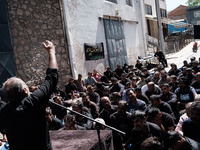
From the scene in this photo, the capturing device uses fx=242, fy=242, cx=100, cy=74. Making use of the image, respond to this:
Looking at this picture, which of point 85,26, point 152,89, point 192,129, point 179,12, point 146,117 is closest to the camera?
point 192,129

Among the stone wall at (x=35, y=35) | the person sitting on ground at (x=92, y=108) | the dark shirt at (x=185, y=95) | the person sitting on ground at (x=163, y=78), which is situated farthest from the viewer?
the stone wall at (x=35, y=35)

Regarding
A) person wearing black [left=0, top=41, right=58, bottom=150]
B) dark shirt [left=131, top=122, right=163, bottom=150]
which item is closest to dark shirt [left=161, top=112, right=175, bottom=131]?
dark shirt [left=131, top=122, right=163, bottom=150]

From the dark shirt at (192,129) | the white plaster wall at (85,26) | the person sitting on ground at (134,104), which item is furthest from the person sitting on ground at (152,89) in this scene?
the white plaster wall at (85,26)

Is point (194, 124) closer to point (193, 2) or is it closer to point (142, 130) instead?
point (142, 130)

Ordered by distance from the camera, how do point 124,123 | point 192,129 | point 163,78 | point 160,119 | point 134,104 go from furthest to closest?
point 163,78
point 134,104
point 124,123
point 160,119
point 192,129

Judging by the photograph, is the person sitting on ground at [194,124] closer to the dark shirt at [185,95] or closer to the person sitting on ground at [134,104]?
the person sitting on ground at [134,104]

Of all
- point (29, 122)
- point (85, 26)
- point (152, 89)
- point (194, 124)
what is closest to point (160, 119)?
point (194, 124)

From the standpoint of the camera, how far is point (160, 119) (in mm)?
4203

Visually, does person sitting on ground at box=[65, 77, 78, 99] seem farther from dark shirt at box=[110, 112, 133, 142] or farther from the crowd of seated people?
dark shirt at box=[110, 112, 133, 142]

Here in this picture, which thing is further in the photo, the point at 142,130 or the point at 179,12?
the point at 179,12

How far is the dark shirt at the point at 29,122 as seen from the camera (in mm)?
2002

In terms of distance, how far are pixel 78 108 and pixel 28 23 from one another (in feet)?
18.8

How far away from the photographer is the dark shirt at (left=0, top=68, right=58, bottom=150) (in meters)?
2.00

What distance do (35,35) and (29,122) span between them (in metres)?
8.28
